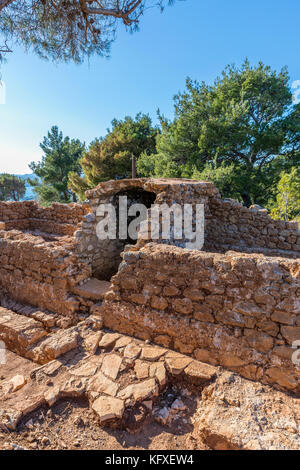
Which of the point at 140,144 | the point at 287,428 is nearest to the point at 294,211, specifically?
the point at 287,428

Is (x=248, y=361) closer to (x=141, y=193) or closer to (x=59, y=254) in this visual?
(x=59, y=254)

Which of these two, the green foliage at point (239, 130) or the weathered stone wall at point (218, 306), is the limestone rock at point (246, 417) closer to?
the weathered stone wall at point (218, 306)

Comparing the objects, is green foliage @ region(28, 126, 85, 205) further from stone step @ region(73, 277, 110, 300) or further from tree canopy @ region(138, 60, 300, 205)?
stone step @ region(73, 277, 110, 300)

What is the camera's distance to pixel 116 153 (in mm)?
15516

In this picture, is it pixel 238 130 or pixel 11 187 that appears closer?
pixel 238 130

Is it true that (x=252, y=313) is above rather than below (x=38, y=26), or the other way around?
below

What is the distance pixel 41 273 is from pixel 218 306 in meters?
2.90

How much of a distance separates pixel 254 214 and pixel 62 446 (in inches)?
179

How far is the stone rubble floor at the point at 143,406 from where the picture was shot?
1609 millimetres

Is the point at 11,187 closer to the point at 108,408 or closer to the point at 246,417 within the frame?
the point at 108,408

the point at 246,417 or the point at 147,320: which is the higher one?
the point at 147,320

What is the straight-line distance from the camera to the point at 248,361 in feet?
6.54

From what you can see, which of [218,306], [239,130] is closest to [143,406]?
[218,306]

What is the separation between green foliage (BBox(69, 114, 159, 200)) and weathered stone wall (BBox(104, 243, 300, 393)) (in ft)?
45.5
